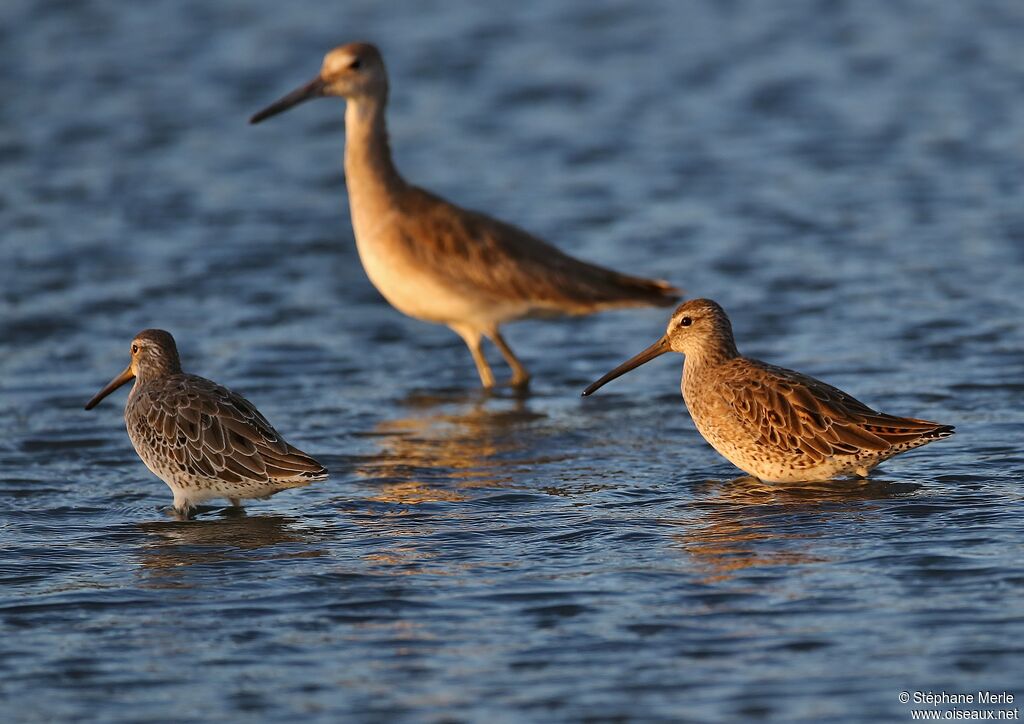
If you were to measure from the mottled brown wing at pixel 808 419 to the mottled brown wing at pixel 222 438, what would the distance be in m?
2.08

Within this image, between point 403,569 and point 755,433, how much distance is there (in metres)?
2.08

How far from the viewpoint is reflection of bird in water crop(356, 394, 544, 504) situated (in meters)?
8.91

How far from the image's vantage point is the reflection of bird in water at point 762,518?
730cm

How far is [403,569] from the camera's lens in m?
7.34

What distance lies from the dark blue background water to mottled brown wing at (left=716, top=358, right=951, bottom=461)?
230 millimetres

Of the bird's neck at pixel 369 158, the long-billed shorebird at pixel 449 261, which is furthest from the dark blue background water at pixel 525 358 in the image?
the bird's neck at pixel 369 158

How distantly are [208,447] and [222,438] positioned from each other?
0.33 ft

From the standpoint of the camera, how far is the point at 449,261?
1157 cm

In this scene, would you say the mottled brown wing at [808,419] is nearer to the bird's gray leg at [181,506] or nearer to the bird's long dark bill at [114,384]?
the bird's gray leg at [181,506]

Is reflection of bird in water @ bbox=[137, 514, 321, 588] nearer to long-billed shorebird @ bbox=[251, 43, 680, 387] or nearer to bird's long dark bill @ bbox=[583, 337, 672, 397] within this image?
bird's long dark bill @ bbox=[583, 337, 672, 397]

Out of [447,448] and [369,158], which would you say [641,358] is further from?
[369,158]

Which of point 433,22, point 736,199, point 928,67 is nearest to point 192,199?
point 736,199

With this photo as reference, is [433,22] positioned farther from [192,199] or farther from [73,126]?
[192,199]
